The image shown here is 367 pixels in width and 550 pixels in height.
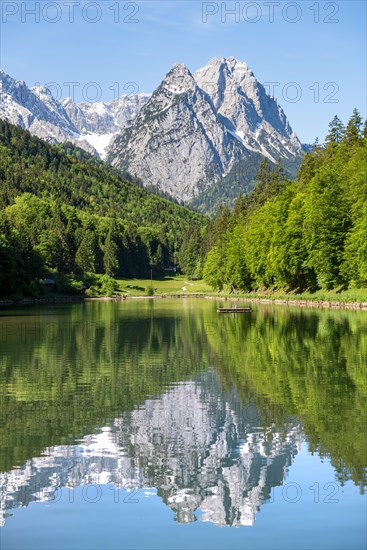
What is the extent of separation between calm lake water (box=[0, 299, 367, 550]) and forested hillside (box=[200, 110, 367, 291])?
61.0m

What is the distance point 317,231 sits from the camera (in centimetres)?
10850

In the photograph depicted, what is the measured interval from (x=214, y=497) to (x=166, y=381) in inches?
692

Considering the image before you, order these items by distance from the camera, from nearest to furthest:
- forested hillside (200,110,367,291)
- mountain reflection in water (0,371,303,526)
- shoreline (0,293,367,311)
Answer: mountain reflection in water (0,371,303,526), shoreline (0,293,367,311), forested hillside (200,110,367,291)

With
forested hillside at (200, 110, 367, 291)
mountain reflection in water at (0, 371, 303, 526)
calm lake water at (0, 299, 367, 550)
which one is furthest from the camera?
forested hillside at (200, 110, 367, 291)

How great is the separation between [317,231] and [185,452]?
90.3 m

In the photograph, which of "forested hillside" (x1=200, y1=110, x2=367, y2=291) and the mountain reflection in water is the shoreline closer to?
"forested hillside" (x1=200, y1=110, x2=367, y2=291)

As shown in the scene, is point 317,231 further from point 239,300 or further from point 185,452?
point 185,452

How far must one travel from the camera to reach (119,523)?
1562 centimetres

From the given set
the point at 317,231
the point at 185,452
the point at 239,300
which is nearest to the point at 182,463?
the point at 185,452

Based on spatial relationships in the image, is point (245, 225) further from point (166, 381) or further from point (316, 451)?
point (316, 451)

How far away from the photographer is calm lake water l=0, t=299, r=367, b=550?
1527 centimetres

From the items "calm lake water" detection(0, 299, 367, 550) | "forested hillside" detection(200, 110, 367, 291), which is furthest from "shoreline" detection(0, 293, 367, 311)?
"calm lake water" detection(0, 299, 367, 550)

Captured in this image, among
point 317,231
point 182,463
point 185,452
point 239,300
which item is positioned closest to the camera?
point 182,463

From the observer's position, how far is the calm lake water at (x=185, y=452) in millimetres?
15273
